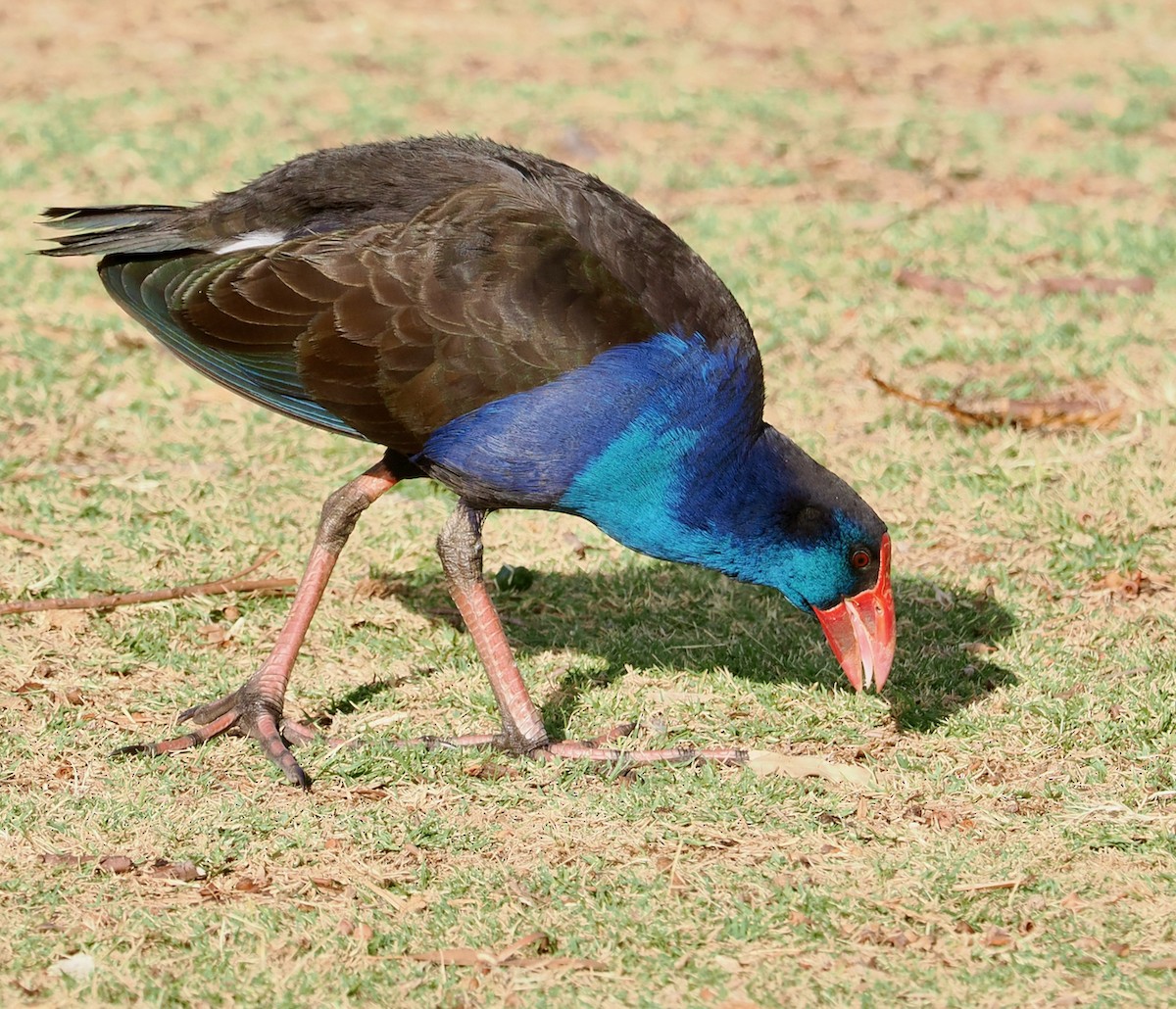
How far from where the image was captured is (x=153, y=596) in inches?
194

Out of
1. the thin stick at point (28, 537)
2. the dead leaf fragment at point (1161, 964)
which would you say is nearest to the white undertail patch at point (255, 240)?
the thin stick at point (28, 537)

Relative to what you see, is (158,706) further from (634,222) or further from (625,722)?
(634,222)

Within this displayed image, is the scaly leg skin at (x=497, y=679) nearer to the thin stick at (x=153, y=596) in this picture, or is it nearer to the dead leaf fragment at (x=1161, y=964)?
the thin stick at (x=153, y=596)

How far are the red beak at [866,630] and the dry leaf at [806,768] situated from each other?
0.23m

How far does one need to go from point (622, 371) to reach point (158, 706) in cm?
161

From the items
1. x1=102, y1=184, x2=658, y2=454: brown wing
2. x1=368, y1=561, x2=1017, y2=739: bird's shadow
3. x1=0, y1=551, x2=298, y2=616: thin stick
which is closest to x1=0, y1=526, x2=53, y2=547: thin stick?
x1=0, y1=551, x2=298, y2=616: thin stick

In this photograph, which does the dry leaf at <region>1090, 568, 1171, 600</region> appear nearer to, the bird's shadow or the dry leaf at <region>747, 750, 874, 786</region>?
the bird's shadow

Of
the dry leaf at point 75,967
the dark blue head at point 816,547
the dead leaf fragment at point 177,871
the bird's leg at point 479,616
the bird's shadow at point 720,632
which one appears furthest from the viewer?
the bird's shadow at point 720,632

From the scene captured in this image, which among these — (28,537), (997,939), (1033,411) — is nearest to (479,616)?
(997,939)

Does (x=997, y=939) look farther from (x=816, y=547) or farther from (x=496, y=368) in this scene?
(x=496, y=368)

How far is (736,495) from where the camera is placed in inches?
158

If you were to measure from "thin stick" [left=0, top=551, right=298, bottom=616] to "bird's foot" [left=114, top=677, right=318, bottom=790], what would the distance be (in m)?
0.64

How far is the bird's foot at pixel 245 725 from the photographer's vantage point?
418 centimetres

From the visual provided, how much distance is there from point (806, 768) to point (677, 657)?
75 cm
